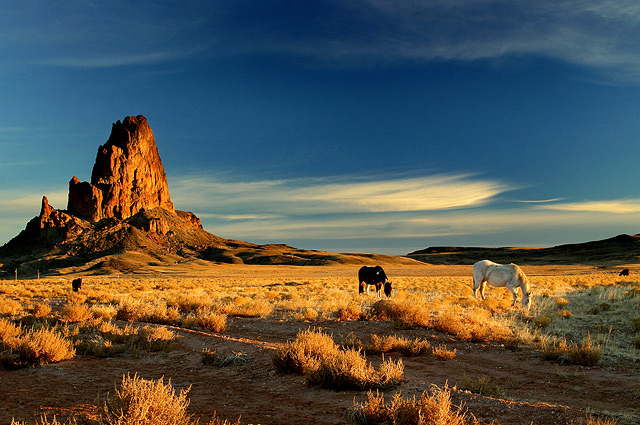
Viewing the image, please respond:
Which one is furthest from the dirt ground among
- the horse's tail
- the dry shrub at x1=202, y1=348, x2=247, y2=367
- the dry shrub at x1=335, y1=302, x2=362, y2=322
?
the horse's tail

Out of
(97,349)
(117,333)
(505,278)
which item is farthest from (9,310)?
(505,278)

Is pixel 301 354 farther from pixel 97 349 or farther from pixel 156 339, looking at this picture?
pixel 97 349

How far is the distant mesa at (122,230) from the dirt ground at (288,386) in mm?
79813

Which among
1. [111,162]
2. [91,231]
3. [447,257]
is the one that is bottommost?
[447,257]

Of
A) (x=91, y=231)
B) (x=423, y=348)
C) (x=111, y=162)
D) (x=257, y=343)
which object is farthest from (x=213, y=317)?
(x=111, y=162)

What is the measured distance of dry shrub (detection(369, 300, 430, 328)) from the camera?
43.0 feet

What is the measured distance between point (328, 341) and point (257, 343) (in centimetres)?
252

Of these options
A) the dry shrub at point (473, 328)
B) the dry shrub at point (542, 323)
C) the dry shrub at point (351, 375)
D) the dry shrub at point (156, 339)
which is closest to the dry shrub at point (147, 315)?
the dry shrub at point (156, 339)

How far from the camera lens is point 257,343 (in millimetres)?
10164

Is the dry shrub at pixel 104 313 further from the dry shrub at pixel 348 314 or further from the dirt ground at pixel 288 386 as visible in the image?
the dry shrub at pixel 348 314

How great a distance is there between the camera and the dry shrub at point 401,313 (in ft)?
43.0

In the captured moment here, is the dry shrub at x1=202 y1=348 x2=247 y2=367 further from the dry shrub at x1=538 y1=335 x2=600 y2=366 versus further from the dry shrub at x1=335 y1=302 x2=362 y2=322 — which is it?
the dry shrub at x1=538 y1=335 x2=600 y2=366

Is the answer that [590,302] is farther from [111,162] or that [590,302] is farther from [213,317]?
[111,162]

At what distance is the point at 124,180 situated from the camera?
137 meters
